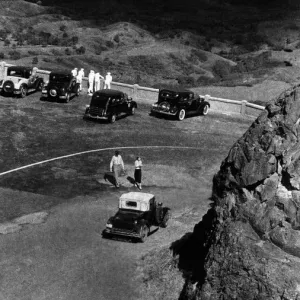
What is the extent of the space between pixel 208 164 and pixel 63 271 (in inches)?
529

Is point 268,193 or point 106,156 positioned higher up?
point 268,193

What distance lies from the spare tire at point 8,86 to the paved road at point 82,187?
0.70 m

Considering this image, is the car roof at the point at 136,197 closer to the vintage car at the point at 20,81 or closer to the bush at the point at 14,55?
the vintage car at the point at 20,81

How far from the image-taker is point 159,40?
87750 mm

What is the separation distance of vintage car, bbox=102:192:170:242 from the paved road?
403mm

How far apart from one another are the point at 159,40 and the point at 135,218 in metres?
68.1

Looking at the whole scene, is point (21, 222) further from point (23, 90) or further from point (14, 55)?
point (14, 55)

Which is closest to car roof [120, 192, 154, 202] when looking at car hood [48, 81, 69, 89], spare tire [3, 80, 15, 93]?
car hood [48, 81, 69, 89]

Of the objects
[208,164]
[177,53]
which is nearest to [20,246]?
[208,164]

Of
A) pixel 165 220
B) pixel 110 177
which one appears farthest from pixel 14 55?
pixel 165 220

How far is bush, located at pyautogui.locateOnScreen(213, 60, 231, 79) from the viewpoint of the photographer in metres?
69.9

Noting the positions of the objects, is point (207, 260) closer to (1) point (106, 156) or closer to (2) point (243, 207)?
(2) point (243, 207)

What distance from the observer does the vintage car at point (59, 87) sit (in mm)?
40969

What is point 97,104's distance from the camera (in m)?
37.0
